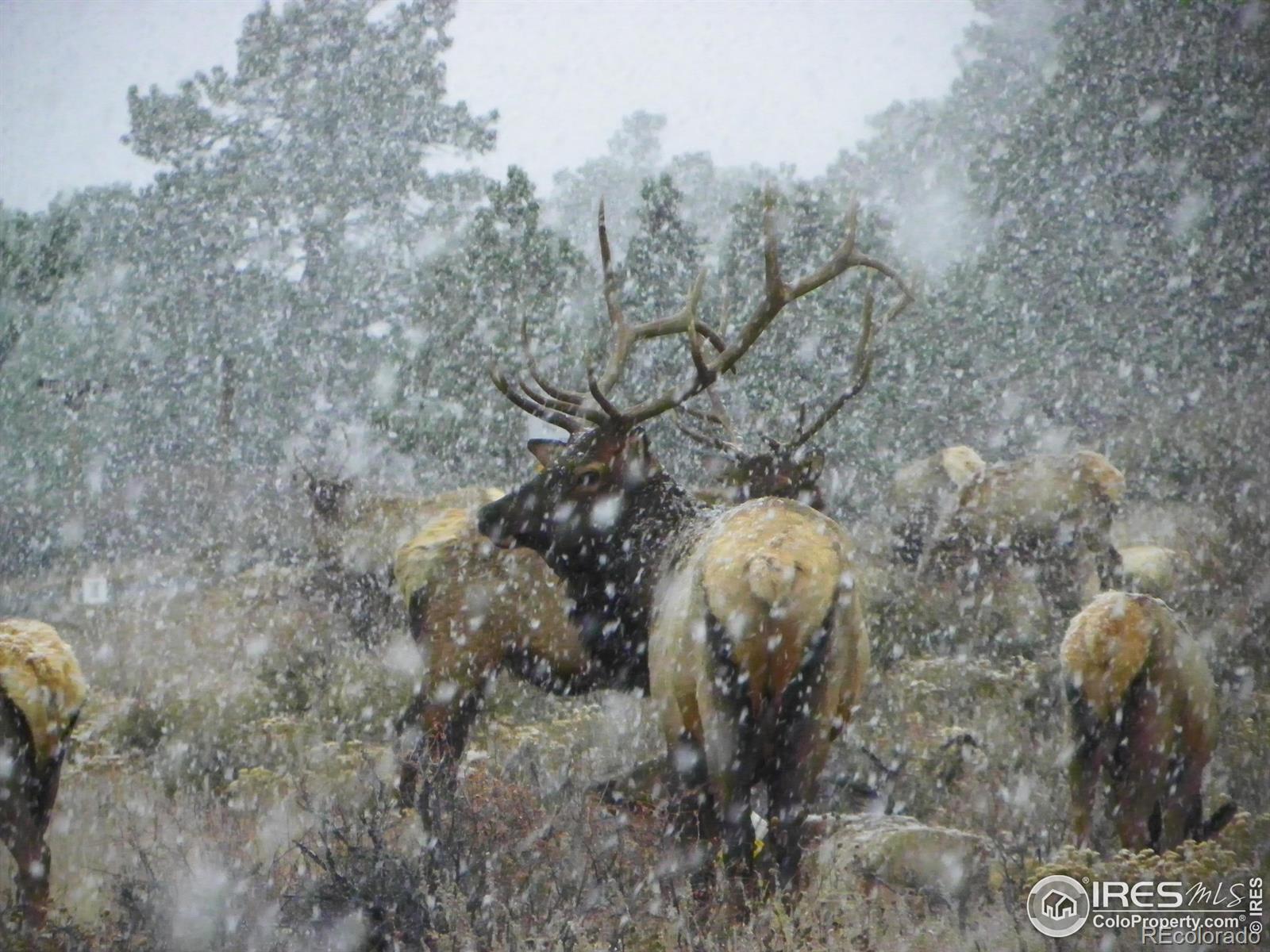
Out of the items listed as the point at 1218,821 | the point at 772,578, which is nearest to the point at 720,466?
the point at 772,578

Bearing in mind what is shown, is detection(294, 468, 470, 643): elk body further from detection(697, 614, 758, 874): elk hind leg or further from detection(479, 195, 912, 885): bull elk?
detection(697, 614, 758, 874): elk hind leg

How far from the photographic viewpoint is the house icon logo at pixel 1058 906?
2859mm

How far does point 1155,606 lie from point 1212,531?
6.71 metres

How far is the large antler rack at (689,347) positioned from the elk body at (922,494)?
642 centimetres

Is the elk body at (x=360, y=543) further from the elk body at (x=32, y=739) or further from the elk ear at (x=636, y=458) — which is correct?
the elk body at (x=32, y=739)

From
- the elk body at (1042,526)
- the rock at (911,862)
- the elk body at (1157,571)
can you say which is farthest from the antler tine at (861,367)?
the elk body at (1042,526)

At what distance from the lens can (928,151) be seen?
2064cm

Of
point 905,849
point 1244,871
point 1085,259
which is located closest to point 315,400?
point 1085,259

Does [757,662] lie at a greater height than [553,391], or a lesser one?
lesser

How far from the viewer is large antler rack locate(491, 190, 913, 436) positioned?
4.54m

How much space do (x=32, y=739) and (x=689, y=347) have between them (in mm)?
3103

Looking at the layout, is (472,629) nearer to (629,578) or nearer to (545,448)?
(545,448)

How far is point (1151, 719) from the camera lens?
12.8 feet

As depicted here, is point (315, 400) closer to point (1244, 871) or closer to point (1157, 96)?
point (1157, 96)
